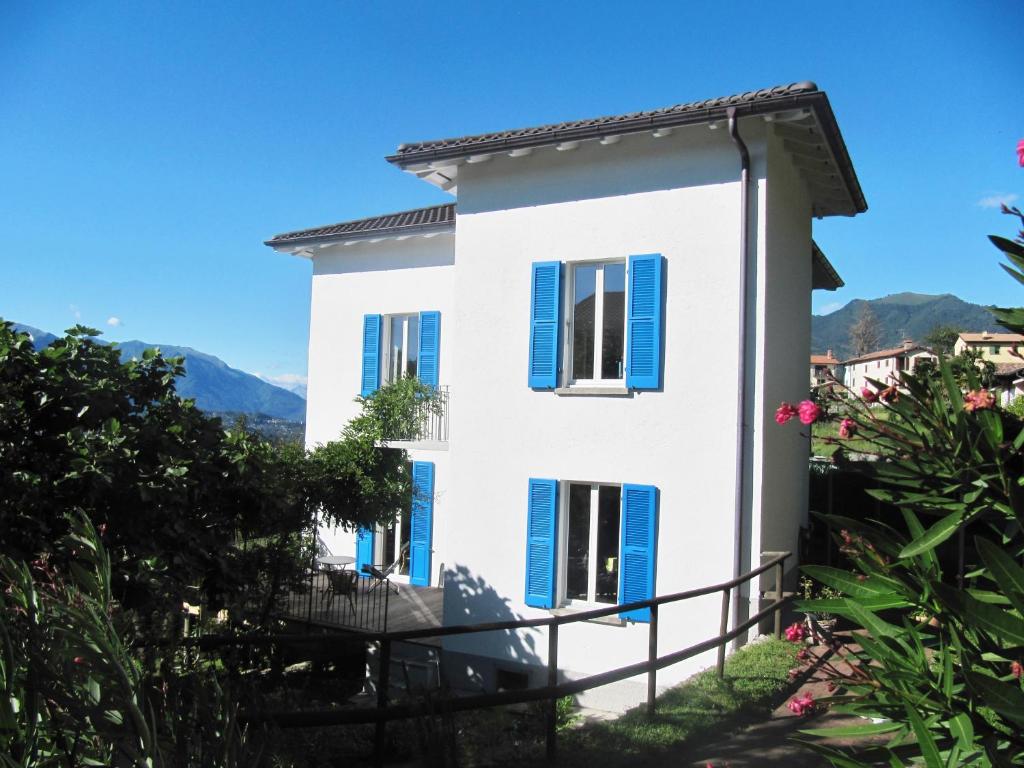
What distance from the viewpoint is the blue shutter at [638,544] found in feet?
32.2

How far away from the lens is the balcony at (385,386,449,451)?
44.5 ft

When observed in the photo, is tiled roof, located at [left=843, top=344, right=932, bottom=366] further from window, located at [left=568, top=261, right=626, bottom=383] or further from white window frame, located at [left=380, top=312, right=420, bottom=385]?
white window frame, located at [left=380, top=312, right=420, bottom=385]

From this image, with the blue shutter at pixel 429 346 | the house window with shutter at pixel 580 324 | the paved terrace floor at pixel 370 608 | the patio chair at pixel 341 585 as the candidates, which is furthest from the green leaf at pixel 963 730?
the blue shutter at pixel 429 346

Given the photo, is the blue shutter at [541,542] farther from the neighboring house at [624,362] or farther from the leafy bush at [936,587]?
the leafy bush at [936,587]

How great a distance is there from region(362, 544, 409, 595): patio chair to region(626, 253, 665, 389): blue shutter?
5683mm

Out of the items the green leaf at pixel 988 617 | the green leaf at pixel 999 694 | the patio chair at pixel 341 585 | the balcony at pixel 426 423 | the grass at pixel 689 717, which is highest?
the balcony at pixel 426 423

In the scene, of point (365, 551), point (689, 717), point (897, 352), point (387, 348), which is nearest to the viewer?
point (897, 352)

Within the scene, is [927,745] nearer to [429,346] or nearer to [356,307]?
[429,346]

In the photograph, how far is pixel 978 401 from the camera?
8.31ft

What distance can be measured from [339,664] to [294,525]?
3.20 meters

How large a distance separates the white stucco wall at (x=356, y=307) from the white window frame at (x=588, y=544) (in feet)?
13.8

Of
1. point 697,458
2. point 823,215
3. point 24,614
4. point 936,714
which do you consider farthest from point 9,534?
point 823,215

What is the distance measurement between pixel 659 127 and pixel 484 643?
7.35m

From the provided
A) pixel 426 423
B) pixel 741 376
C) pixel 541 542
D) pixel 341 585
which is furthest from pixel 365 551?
pixel 741 376
